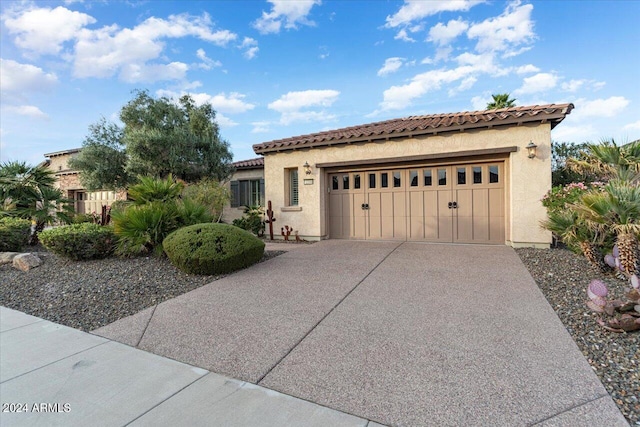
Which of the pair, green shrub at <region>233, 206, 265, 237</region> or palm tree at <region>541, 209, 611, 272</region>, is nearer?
palm tree at <region>541, 209, 611, 272</region>

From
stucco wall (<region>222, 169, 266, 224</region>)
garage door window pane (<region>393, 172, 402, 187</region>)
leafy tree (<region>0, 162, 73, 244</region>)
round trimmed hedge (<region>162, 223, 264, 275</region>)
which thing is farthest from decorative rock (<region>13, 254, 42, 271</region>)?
garage door window pane (<region>393, 172, 402, 187</region>)

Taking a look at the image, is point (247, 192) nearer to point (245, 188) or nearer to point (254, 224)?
point (245, 188)

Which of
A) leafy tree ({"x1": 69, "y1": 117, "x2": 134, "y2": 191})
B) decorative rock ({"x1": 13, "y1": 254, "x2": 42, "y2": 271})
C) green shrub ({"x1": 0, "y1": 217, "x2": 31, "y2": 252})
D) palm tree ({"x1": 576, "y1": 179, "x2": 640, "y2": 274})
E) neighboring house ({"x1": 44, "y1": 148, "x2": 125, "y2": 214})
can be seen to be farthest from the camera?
neighboring house ({"x1": 44, "y1": 148, "x2": 125, "y2": 214})

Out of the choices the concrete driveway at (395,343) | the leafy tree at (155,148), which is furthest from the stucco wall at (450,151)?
the leafy tree at (155,148)

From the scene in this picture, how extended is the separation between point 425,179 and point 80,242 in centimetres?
904

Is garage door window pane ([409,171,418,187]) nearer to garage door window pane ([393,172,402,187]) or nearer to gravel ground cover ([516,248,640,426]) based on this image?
garage door window pane ([393,172,402,187])

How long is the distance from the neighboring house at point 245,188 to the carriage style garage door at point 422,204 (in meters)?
4.97

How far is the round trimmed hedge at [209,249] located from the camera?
5.73 meters

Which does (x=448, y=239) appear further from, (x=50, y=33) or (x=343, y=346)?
(x=50, y=33)

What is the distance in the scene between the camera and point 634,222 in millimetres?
4199

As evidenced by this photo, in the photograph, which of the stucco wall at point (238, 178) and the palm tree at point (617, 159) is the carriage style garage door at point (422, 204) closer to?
the palm tree at point (617, 159)

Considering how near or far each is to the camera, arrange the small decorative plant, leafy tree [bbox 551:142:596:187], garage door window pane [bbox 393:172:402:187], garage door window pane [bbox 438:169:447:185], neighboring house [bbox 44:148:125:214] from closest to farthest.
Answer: the small decorative plant < garage door window pane [bbox 438:169:447:185] < leafy tree [bbox 551:142:596:187] < garage door window pane [bbox 393:172:402:187] < neighboring house [bbox 44:148:125:214]

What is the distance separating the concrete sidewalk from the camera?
209 centimetres

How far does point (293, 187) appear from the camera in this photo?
11125 mm
